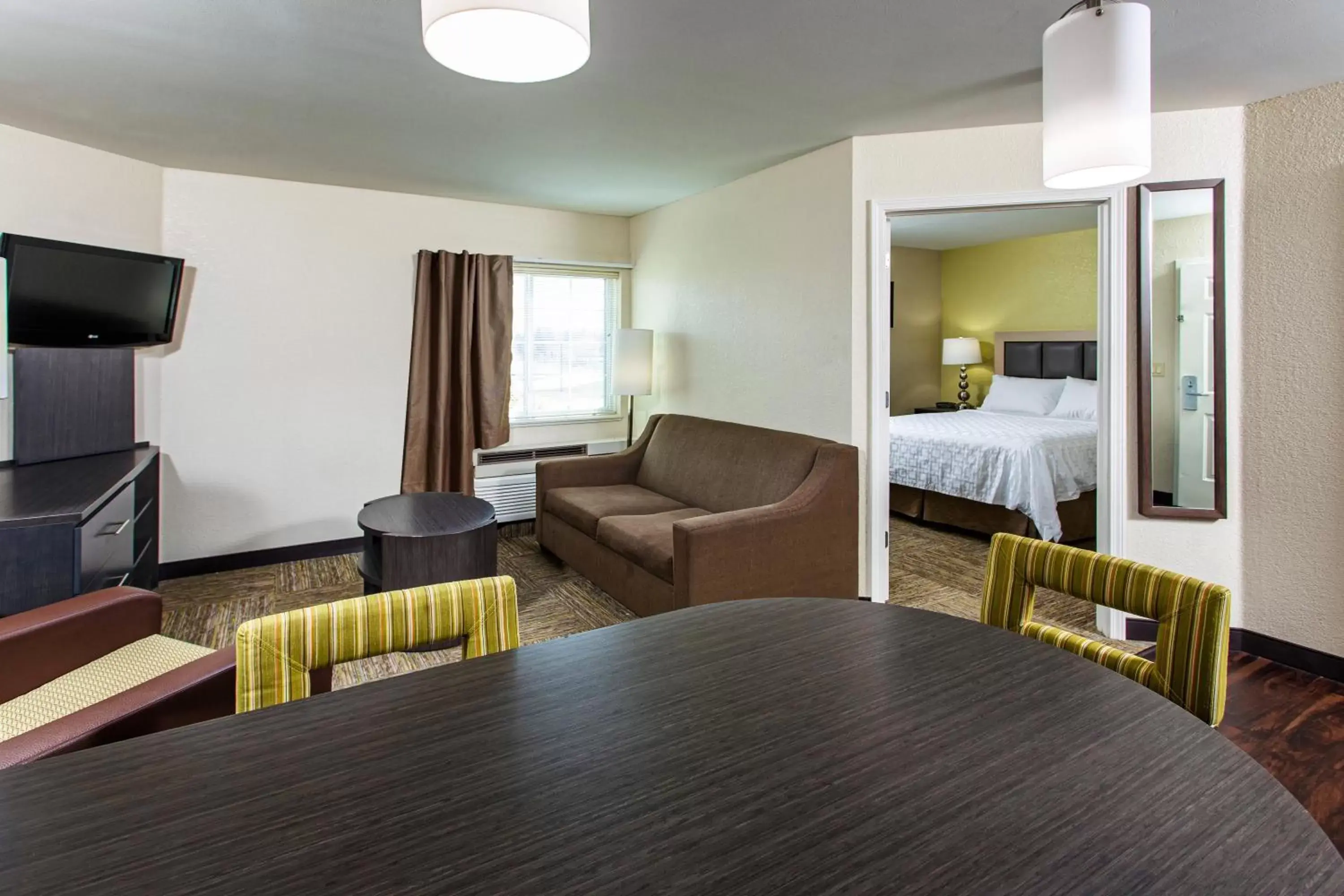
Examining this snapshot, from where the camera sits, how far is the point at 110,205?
377cm

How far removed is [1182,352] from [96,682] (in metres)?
3.98

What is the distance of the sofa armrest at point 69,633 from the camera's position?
5.66 ft

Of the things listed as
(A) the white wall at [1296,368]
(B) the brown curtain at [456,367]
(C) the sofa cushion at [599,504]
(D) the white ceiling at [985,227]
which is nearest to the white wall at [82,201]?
(B) the brown curtain at [456,367]

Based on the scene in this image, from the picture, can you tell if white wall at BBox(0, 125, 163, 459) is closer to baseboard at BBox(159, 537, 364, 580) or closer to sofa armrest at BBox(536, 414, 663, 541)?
baseboard at BBox(159, 537, 364, 580)

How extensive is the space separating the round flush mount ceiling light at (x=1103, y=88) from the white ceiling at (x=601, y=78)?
1.04 m

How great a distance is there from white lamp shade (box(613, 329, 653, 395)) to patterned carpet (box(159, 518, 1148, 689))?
1.28 meters

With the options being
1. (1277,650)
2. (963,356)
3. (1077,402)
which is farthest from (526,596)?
(963,356)

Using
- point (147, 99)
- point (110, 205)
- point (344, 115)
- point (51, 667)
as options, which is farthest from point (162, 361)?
point (51, 667)

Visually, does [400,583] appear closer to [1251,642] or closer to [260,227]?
[260,227]

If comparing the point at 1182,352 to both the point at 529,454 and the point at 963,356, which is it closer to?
the point at 529,454

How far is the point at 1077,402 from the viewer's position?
5.91 meters

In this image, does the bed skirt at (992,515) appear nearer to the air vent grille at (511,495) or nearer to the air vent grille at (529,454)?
the air vent grille at (529,454)

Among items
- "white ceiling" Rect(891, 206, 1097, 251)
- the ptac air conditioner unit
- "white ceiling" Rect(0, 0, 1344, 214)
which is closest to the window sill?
the ptac air conditioner unit

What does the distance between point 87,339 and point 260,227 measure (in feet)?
3.71
